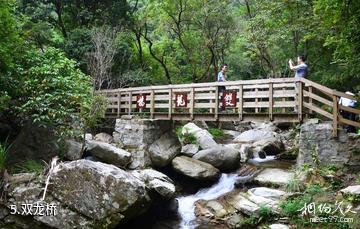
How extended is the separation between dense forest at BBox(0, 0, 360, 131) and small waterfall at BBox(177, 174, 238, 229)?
15.3 ft

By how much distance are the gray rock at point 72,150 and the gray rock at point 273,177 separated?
6125 millimetres

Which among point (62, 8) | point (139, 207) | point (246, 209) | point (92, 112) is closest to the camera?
point (139, 207)

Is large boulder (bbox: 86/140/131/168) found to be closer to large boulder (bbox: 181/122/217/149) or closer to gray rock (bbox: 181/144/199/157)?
gray rock (bbox: 181/144/199/157)

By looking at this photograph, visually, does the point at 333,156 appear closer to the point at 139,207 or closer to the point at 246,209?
the point at 246,209

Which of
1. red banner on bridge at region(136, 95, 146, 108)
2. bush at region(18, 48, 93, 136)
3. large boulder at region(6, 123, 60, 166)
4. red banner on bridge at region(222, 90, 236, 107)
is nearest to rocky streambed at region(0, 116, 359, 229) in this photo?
large boulder at region(6, 123, 60, 166)

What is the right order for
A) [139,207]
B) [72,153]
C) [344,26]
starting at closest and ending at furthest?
[344,26]
[139,207]
[72,153]

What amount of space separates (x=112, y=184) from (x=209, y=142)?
839cm

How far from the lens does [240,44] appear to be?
23781 millimetres

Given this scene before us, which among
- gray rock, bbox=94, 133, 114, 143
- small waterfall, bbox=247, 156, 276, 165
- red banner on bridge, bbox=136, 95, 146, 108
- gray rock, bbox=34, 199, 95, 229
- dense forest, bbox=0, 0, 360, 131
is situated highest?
dense forest, bbox=0, 0, 360, 131

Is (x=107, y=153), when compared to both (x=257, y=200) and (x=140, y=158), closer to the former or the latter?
(x=140, y=158)

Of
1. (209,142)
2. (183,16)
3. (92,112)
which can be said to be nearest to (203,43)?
(183,16)

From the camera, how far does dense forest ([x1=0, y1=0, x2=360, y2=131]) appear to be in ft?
32.6

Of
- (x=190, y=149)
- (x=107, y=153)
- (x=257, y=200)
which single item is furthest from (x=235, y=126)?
(x=257, y=200)

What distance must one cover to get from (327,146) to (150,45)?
1394 centimetres
